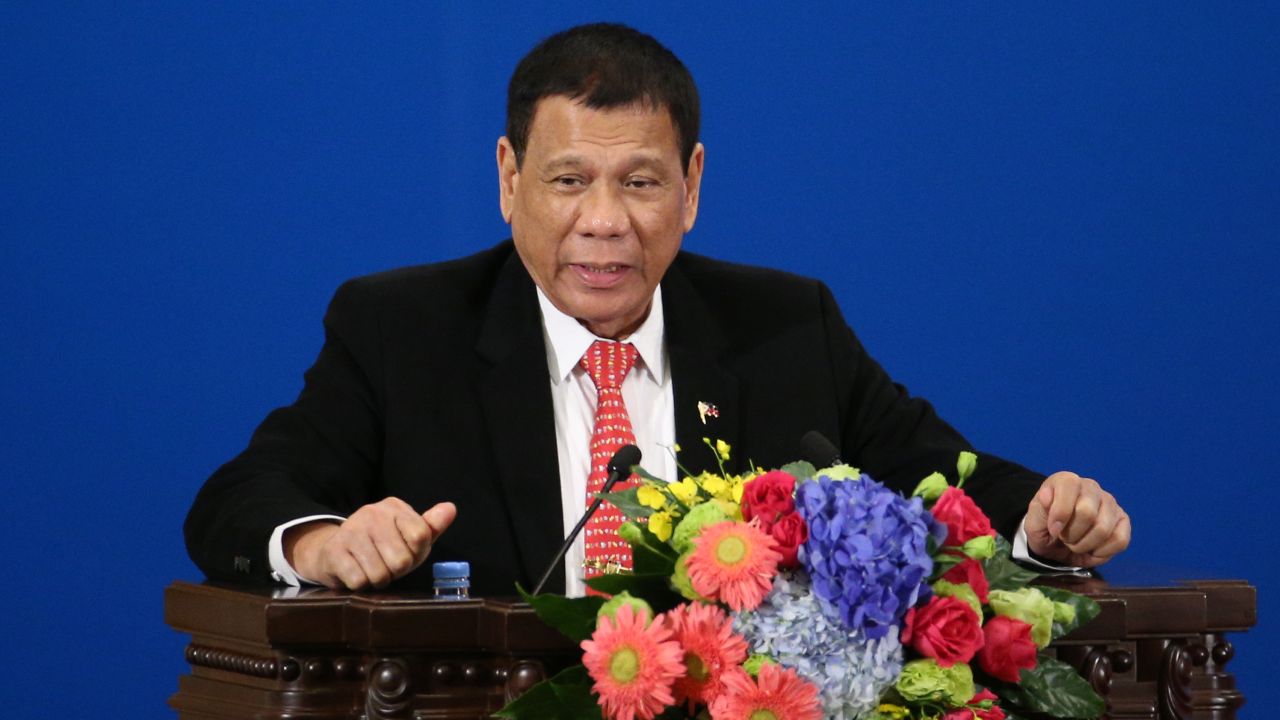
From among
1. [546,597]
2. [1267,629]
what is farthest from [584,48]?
[1267,629]

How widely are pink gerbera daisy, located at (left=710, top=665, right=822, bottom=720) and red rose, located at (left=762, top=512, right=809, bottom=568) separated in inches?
4.0

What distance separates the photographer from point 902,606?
4.25 feet

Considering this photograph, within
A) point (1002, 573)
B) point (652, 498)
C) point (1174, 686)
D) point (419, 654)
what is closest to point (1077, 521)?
point (1174, 686)

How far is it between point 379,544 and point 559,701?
0.46 m

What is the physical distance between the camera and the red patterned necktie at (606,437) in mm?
2201

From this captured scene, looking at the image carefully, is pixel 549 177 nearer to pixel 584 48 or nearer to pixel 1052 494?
pixel 584 48

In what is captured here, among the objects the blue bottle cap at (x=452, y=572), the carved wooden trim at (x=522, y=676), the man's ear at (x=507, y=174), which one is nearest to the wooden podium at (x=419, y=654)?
the carved wooden trim at (x=522, y=676)

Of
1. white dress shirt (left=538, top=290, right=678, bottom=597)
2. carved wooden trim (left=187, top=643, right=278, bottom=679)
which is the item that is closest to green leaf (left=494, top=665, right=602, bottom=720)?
carved wooden trim (left=187, top=643, right=278, bottom=679)

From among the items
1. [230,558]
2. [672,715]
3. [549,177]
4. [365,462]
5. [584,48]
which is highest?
[584,48]

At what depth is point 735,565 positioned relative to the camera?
1282 millimetres

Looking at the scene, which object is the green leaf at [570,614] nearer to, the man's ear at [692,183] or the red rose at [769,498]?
the red rose at [769,498]

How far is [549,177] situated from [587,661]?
45.4 inches

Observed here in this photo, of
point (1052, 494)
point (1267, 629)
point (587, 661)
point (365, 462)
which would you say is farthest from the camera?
point (1267, 629)

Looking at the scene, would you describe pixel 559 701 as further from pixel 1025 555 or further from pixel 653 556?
pixel 1025 555
